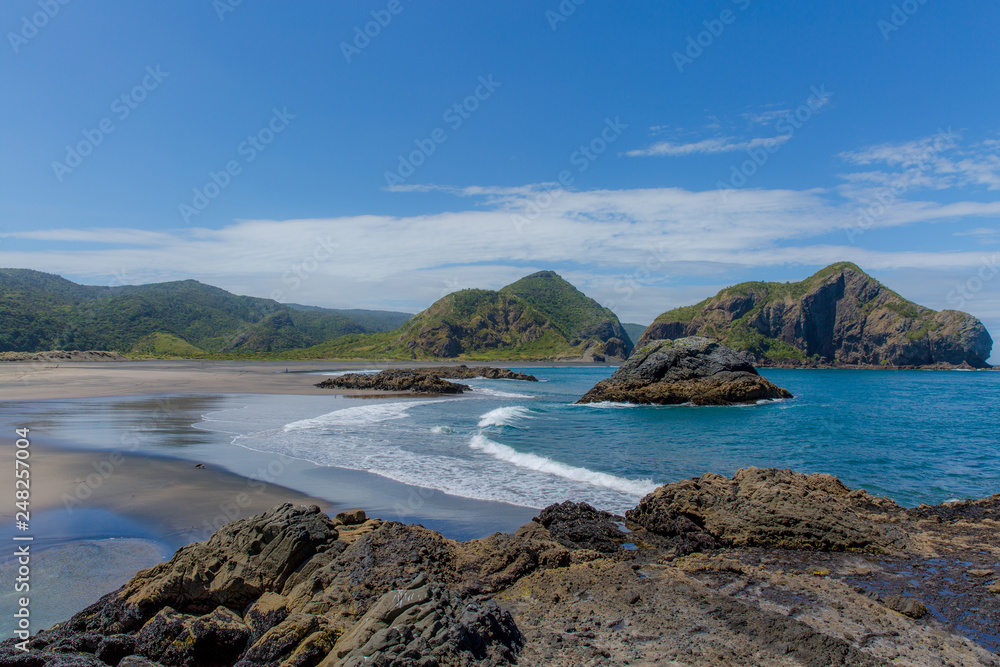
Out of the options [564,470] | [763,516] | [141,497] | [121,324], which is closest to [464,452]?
[564,470]

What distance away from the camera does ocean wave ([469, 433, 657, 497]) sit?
13.1 m

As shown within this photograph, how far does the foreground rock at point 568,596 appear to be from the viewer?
15.7ft

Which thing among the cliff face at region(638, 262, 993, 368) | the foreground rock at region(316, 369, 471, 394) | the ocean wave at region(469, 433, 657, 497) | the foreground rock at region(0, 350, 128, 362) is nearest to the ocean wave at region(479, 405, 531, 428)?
the ocean wave at region(469, 433, 657, 497)

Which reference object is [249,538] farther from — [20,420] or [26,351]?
[26,351]

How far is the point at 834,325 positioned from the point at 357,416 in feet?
481

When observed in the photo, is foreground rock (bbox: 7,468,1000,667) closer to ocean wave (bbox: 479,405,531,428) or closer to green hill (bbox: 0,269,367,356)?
ocean wave (bbox: 479,405,531,428)

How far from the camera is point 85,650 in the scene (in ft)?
17.2

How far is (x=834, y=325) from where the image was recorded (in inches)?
5404

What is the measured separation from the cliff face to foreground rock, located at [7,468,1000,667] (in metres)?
138

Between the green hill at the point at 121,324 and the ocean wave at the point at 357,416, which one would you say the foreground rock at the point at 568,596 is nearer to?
the ocean wave at the point at 357,416

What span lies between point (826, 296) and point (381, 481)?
509 feet

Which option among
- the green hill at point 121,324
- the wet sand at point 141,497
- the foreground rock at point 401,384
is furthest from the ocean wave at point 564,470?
the green hill at point 121,324

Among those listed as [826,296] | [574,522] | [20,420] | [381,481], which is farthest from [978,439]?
[826,296]

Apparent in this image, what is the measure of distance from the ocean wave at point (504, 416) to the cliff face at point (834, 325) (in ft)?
386
